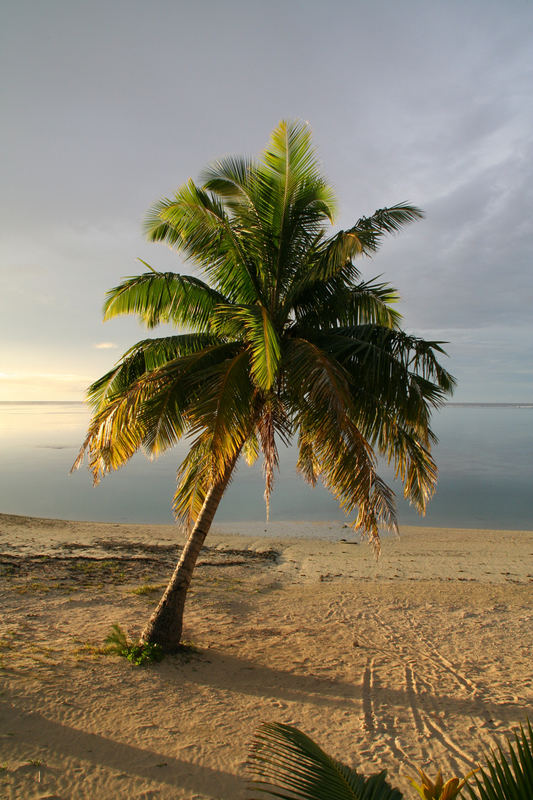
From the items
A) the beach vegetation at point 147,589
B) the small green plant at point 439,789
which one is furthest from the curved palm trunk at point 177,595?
the small green plant at point 439,789

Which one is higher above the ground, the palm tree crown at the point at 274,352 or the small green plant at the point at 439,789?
the palm tree crown at the point at 274,352

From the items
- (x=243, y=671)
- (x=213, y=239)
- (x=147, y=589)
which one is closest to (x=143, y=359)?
(x=213, y=239)

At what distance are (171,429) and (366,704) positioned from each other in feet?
16.0

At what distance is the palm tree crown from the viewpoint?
6.45 meters

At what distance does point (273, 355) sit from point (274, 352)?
1.5 inches

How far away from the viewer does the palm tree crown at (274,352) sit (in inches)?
254

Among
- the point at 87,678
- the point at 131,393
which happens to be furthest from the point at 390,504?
the point at 87,678

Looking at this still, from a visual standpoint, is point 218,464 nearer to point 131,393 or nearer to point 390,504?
point 131,393

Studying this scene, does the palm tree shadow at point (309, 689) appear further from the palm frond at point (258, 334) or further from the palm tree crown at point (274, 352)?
the palm frond at point (258, 334)

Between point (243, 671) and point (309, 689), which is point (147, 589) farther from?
point (309, 689)

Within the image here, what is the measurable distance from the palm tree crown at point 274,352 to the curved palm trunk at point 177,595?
0.43 metres

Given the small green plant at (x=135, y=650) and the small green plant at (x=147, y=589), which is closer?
the small green plant at (x=135, y=650)

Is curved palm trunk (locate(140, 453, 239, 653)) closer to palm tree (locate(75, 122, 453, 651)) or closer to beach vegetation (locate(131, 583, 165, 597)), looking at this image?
palm tree (locate(75, 122, 453, 651))

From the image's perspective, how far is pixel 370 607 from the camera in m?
10.6
